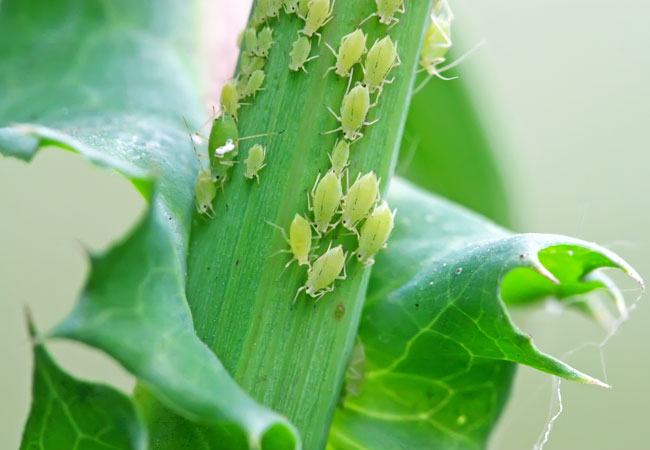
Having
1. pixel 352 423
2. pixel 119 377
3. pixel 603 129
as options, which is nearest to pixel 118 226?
pixel 119 377

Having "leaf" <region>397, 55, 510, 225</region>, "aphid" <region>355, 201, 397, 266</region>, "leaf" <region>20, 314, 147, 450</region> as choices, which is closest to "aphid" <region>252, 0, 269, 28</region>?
"aphid" <region>355, 201, 397, 266</region>

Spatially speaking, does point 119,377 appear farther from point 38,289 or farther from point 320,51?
point 320,51

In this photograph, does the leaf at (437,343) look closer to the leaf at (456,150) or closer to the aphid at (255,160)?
the aphid at (255,160)

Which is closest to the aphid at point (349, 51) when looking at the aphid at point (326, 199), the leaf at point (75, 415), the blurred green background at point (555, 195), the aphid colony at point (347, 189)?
the aphid colony at point (347, 189)

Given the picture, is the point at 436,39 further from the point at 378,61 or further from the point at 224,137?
the point at 224,137

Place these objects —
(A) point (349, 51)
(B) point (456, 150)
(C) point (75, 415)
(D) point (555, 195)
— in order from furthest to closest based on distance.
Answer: (D) point (555, 195) < (B) point (456, 150) < (A) point (349, 51) < (C) point (75, 415)

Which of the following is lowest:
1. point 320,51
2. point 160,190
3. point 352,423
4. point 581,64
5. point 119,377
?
point 119,377

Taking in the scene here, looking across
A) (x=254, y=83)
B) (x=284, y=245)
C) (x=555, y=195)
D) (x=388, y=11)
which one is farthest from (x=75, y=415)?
(x=555, y=195)
